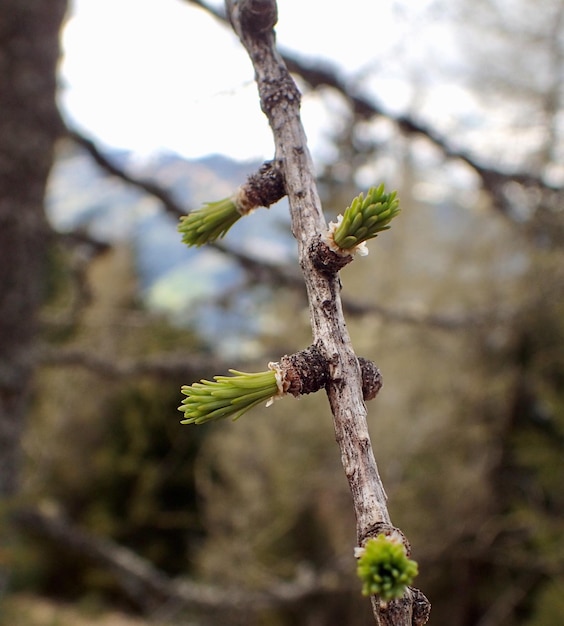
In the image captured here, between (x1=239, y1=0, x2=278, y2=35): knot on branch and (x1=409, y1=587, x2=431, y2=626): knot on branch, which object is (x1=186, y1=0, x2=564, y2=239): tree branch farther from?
(x1=409, y1=587, x2=431, y2=626): knot on branch

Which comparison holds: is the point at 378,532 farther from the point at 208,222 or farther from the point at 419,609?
the point at 208,222

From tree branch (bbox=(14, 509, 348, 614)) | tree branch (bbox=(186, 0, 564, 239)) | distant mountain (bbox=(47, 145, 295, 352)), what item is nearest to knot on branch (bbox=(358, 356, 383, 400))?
tree branch (bbox=(186, 0, 564, 239))

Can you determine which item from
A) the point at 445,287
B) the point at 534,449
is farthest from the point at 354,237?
the point at 445,287

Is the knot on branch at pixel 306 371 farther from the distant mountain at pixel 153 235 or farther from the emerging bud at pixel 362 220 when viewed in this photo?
the distant mountain at pixel 153 235

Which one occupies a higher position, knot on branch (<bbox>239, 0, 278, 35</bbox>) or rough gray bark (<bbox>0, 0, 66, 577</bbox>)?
rough gray bark (<bbox>0, 0, 66, 577</bbox>)

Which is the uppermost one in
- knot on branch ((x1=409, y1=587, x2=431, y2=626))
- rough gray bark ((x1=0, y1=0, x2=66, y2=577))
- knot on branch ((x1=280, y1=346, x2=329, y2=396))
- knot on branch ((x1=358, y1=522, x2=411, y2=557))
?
rough gray bark ((x1=0, y1=0, x2=66, y2=577))

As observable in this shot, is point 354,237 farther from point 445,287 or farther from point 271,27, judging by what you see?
point 445,287

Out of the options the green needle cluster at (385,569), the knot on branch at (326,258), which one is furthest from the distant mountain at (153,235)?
the green needle cluster at (385,569)
